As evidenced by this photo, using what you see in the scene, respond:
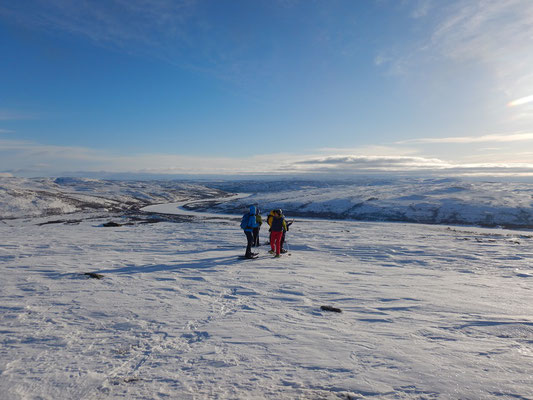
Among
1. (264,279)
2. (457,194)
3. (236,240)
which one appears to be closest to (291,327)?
(264,279)

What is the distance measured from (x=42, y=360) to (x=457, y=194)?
2780 inches

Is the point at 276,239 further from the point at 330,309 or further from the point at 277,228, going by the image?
the point at 330,309

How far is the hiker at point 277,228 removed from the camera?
14734 mm

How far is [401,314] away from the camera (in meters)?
7.45

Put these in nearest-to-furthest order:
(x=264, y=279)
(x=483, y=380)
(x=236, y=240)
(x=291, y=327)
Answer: (x=483, y=380) < (x=291, y=327) < (x=264, y=279) < (x=236, y=240)

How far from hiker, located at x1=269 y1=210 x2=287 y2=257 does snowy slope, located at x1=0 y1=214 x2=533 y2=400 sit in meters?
2.23

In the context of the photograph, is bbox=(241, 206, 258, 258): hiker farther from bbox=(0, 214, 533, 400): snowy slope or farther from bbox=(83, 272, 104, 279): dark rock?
bbox=(83, 272, 104, 279): dark rock

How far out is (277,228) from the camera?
14906 mm

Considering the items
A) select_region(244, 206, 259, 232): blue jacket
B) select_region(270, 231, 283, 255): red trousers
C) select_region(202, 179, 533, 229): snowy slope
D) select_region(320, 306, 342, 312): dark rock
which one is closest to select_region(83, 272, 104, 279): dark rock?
select_region(244, 206, 259, 232): blue jacket

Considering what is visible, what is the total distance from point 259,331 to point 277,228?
866 centimetres

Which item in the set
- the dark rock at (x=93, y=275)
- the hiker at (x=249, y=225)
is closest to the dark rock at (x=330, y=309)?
the hiker at (x=249, y=225)

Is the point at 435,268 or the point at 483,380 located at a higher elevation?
the point at 483,380

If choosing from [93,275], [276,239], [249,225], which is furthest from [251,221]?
[93,275]

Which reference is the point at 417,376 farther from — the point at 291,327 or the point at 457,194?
the point at 457,194
